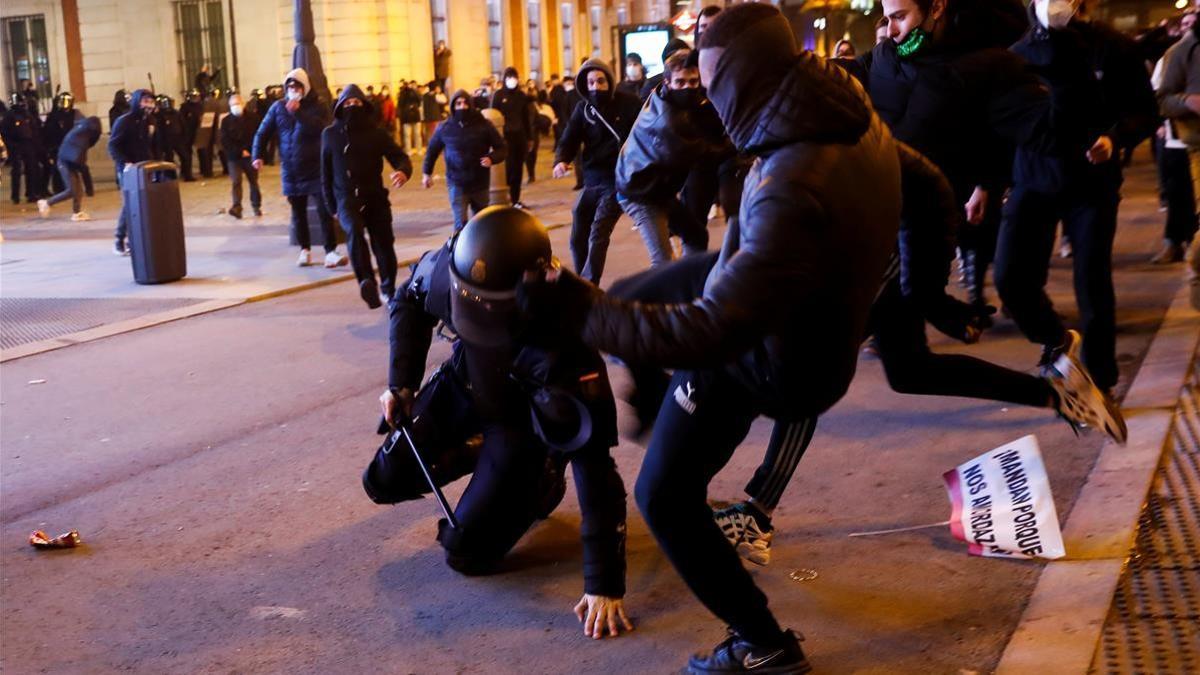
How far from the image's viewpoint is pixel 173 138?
2745 cm

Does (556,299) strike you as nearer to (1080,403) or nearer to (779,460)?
(779,460)

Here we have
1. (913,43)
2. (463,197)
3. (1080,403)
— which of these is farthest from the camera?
(463,197)

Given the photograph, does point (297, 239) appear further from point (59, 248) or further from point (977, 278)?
point (977, 278)

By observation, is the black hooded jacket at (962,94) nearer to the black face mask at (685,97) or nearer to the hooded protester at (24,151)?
the black face mask at (685,97)

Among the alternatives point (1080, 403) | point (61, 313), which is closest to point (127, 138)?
point (61, 313)

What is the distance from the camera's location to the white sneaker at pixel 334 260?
13305 millimetres

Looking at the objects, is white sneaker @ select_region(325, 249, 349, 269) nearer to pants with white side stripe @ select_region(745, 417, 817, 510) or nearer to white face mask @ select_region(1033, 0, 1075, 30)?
white face mask @ select_region(1033, 0, 1075, 30)

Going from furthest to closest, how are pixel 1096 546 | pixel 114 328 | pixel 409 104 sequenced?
pixel 409 104, pixel 114 328, pixel 1096 546

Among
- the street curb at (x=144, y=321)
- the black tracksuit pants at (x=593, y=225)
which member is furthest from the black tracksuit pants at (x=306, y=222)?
the black tracksuit pants at (x=593, y=225)

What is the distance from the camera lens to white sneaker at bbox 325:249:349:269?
524 inches

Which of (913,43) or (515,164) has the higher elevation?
(913,43)

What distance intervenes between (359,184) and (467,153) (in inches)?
101

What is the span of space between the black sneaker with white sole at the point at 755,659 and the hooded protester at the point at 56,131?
76.3 ft

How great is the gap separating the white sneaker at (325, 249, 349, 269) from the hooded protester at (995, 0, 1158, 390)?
26.8 feet
